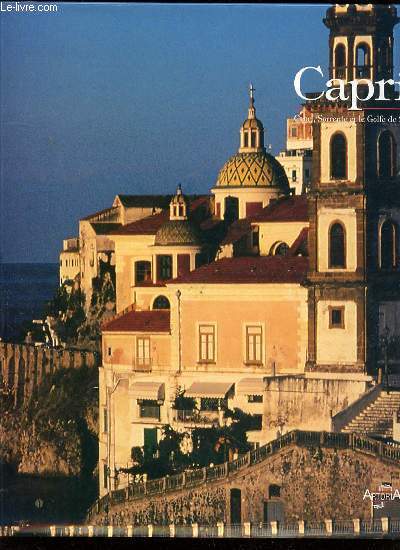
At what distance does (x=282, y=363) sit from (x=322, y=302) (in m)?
1.45

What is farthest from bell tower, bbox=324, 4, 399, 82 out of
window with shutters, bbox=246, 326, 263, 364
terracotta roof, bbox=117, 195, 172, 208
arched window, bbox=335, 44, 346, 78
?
terracotta roof, bbox=117, 195, 172, 208

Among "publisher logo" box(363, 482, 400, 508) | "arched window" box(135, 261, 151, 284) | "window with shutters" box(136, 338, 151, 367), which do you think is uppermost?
"arched window" box(135, 261, 151, 284)

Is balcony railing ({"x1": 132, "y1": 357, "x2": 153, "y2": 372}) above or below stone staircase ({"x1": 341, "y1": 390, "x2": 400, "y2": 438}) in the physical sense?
above

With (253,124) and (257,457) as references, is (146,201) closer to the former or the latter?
(253,124)

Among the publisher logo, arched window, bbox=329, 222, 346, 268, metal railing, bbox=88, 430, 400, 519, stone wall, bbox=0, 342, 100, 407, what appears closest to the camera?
the publisher logo

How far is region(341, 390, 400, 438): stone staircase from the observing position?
238 feet

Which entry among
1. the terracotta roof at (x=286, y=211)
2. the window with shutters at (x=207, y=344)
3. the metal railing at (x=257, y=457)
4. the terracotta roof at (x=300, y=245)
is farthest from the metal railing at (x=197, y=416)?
the terracotta roof at (x=286, y=211)

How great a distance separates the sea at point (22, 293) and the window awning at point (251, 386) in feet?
13.8

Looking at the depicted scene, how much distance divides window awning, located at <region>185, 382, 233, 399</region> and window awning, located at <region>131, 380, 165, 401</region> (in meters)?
0.66

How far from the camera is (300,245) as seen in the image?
7838cm

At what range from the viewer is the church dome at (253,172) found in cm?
8165

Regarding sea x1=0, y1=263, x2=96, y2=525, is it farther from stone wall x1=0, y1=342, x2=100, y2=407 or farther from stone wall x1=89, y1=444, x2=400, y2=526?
stone wall x1=89, y1=444, x2=400, y2=526

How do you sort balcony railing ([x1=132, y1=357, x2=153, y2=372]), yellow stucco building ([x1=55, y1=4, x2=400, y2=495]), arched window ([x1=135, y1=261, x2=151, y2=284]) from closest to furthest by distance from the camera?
yellow stucco building ([x1=55, y1=4, x2=400, y2=495]) → balcony railing ([x1=132, y1=357, x2=153, y2=372]) → arched window ([x1=135, y1=261, x2=151, y2=284])

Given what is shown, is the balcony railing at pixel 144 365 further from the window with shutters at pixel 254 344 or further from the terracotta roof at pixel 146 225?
the terracotta roof at pixel 146 225
